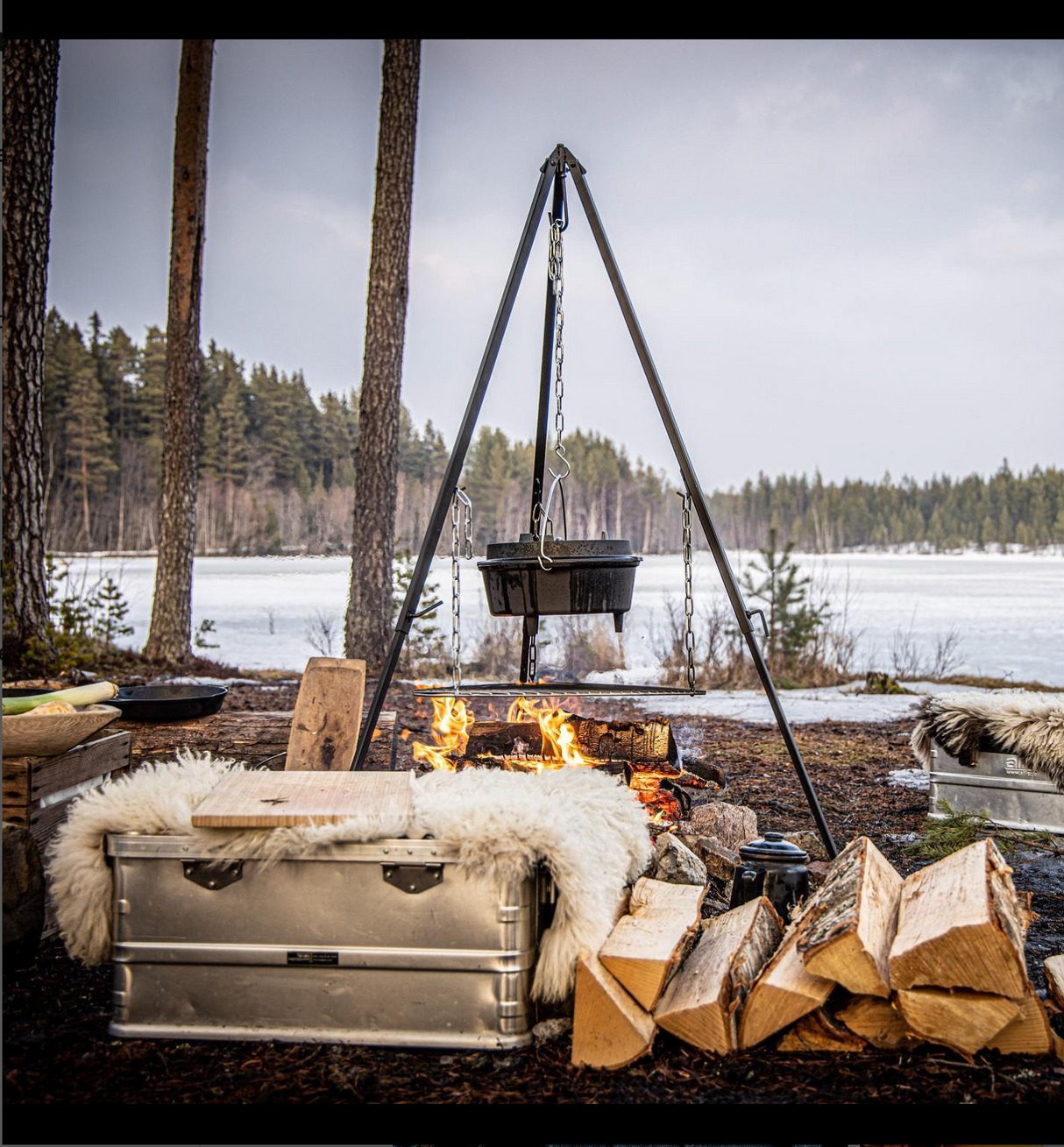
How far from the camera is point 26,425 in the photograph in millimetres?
6418

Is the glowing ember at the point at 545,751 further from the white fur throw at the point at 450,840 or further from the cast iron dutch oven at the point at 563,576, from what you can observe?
the white fur throw at the point at 450,840

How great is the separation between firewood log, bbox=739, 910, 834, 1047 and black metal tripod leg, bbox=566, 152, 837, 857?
1064 mm

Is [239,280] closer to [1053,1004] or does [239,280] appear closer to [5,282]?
[5,282]

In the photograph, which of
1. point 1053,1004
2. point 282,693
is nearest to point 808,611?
point 282,693

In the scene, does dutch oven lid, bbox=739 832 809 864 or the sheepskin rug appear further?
the sheepskin rug

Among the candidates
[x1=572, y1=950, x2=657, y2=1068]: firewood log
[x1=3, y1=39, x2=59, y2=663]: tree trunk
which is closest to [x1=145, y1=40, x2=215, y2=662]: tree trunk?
[x1=3, y1=39, x2=59, y2=663]: tree trunk

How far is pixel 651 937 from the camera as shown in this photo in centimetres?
240

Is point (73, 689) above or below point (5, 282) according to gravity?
below

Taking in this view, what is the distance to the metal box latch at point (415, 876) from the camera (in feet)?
7.41

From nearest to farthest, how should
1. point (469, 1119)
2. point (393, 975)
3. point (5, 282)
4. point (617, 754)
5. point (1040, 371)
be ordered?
1. point (469, 1119)
2. point (393, 975)
3. point (617, 754)
4. point (5, 282)
5. point (1040, 371)

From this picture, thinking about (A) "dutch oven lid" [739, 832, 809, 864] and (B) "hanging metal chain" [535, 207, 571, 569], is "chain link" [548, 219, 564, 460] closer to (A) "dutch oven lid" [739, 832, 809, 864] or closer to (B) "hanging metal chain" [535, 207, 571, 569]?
(B) "hanging metal chain" [535, 207, 571, 569]

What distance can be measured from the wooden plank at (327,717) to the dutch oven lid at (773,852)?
5.47 feet

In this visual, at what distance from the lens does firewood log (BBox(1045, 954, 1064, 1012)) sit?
2354 mm

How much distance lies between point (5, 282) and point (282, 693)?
3.64 meters
